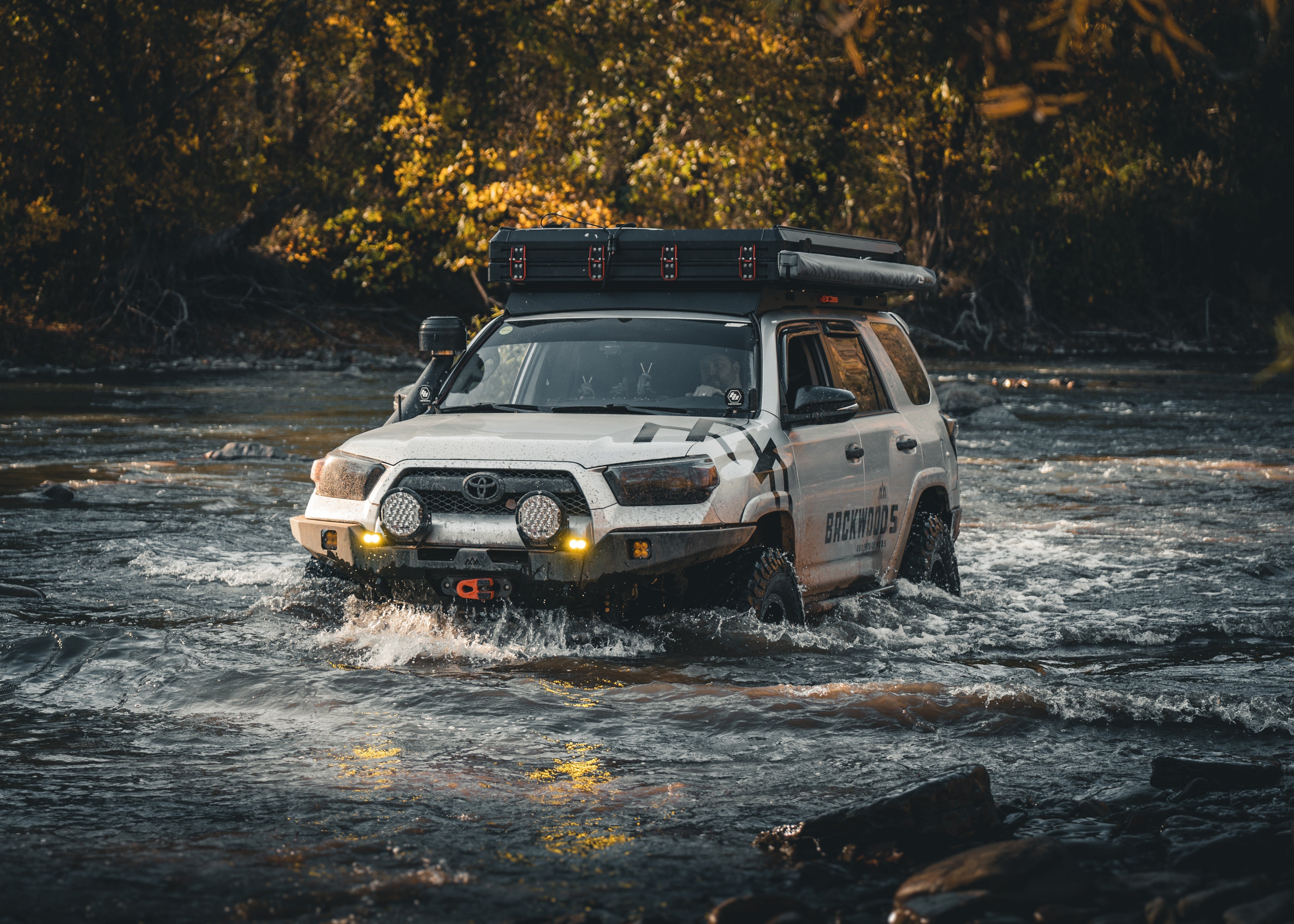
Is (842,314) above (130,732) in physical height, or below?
above

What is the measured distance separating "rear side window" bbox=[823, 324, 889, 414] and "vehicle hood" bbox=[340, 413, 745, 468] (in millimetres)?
1382

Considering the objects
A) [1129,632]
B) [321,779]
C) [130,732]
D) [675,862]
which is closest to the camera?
[675,862]

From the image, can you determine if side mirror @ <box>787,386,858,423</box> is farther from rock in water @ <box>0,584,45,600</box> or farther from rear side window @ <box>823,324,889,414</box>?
rock in water @ <box>0,584,45,600</box>

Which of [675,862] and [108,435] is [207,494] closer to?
[108,435]

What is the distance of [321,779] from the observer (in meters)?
5.93

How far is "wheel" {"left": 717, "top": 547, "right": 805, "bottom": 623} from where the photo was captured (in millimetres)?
7746

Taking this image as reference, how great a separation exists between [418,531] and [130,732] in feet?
4.86

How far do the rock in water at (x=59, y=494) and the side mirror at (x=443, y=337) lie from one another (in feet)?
20.2

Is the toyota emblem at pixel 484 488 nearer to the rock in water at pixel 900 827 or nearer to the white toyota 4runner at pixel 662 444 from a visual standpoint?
the white toyota 4runner at pixel 662 444

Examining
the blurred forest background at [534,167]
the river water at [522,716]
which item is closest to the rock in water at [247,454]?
A: the river water at [522,716]

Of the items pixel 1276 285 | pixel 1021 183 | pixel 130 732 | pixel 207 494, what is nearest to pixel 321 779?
pixel 130 732

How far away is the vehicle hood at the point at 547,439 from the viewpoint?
7410 mm

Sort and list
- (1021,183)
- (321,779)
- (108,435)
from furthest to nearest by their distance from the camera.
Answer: (1021,183), (108,435), (321,779)

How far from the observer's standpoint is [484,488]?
7.39 m
